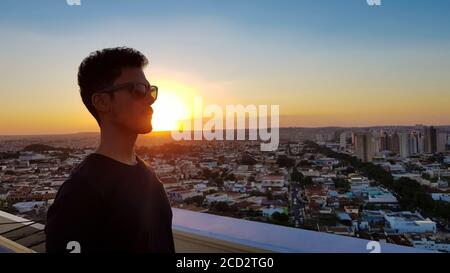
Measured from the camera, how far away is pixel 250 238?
1677mm

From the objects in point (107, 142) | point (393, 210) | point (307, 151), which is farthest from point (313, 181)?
point (107, 142)

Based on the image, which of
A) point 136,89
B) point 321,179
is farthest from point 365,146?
point 136,89

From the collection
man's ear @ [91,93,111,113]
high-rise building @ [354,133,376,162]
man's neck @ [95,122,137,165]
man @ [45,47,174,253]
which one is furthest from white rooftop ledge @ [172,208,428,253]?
man's ear @ [91,93,111,113]

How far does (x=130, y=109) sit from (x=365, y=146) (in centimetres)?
131

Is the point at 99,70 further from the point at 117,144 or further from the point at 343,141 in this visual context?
the point at 343,141

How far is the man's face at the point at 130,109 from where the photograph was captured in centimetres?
89

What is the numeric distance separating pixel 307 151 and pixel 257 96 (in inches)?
16.9

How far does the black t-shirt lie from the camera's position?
686 millimetres

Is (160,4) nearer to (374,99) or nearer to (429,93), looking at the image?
(374,99)

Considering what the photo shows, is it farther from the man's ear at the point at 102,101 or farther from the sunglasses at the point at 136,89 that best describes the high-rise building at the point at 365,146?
the man's ear at the point at 102,101

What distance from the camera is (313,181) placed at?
1775mm

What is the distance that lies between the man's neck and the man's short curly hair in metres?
0.08

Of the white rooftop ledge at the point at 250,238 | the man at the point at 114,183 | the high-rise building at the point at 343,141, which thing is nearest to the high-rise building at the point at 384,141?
the high-rise building at the point at 343,141
